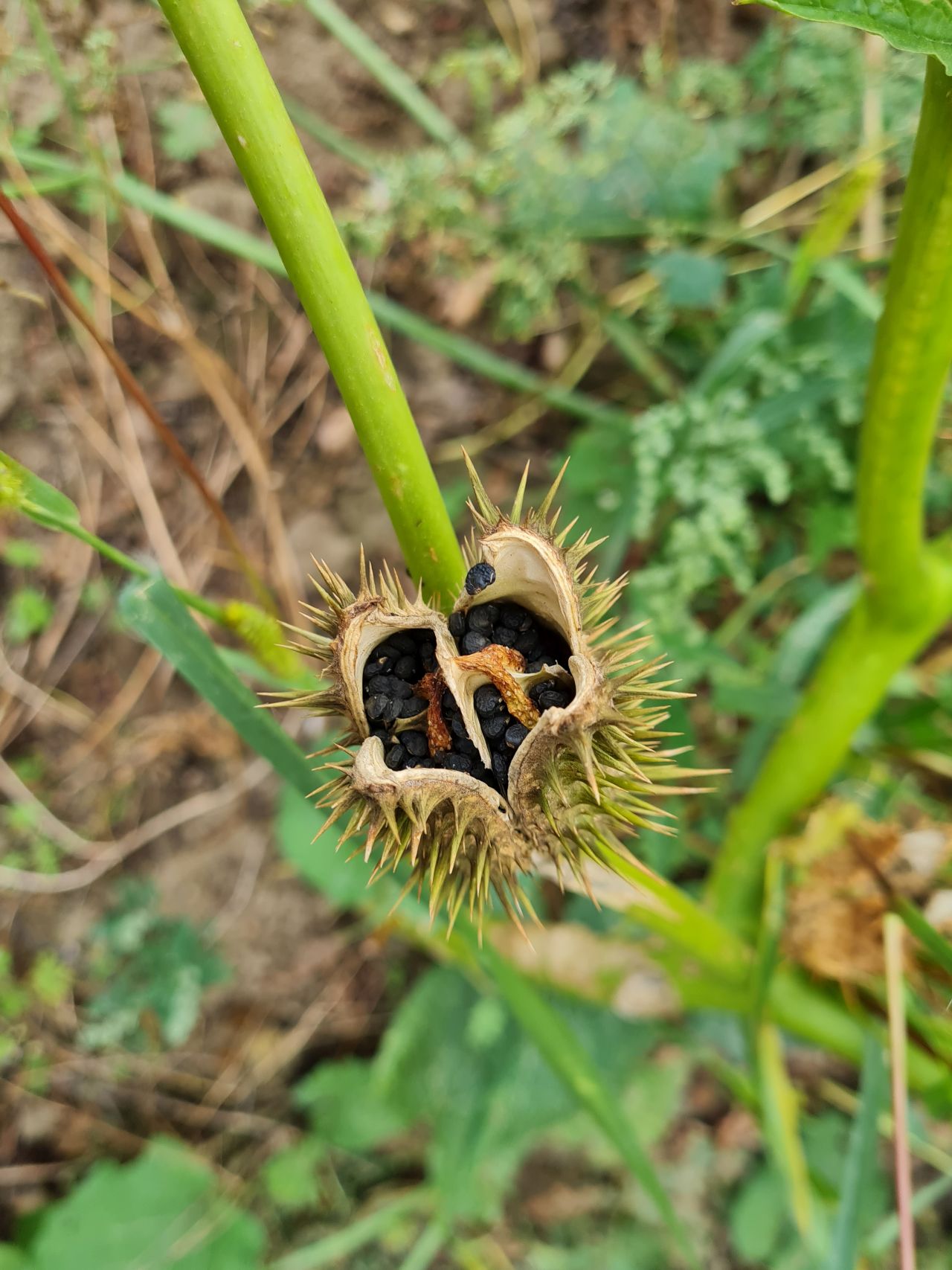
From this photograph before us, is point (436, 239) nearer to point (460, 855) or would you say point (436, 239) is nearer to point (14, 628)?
point (14, 628)

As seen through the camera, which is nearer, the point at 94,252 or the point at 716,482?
the point at 716,482

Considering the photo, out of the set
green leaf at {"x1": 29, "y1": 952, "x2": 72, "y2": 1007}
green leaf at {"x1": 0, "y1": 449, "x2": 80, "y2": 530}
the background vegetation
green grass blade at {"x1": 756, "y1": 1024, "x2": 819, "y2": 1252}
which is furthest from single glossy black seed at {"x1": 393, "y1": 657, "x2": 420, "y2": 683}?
green leaf at {"x1": 29, "y1": 952, "x2": 72, "y2": 1007}

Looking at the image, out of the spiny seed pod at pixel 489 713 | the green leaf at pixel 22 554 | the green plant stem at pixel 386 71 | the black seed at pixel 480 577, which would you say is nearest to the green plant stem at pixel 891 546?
the spiny seed pod at pixel 489 713

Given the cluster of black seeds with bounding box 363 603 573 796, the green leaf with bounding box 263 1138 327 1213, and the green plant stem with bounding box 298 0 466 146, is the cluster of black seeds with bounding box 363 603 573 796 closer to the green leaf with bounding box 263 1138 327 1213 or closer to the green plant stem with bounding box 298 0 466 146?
the green plant stem with bounding box 298 0 466 146

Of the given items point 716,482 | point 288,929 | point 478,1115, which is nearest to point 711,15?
point 716,482

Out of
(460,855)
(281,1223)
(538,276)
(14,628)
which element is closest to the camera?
(460,855)

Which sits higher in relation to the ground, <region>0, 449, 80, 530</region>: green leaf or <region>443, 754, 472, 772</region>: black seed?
<region>0, 449, 80, 530</region>: green leaf
